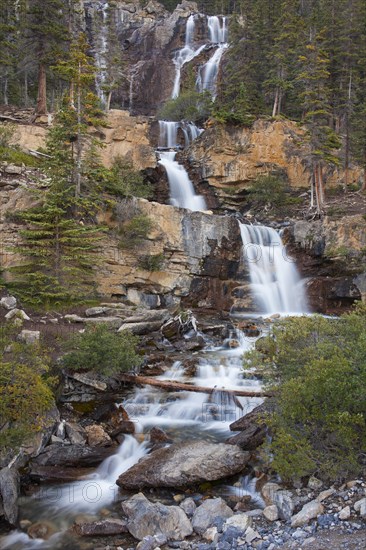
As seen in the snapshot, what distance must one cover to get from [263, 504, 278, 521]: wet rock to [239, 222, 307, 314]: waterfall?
54.3ft

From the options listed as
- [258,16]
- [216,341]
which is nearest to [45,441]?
[216,341]

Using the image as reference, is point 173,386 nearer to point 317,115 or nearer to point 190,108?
point 317,115

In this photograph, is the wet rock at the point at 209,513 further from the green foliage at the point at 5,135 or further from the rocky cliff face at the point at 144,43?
the rocky cliff face at the point at 144,43

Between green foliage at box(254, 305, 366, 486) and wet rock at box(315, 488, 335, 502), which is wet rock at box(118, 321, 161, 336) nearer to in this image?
green foliage at box(254, 305, 366, 486)

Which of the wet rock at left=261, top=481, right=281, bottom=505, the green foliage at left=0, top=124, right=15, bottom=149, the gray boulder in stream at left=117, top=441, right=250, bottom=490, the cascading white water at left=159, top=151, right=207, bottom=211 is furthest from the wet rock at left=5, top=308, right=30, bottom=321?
the cascading white water at left=159, top=151, right=207, bottom=211

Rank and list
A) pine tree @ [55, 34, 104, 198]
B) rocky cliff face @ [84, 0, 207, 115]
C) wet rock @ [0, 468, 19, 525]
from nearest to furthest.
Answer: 1. wet rock @ [0, 468, 19, 525]
2. pine tree @ [55, 34, 104, 198]
3. rocky cliff face @ [84, 0, 207, 115]

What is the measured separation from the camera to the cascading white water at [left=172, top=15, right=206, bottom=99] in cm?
5153

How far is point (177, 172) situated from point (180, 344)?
17.3 meters

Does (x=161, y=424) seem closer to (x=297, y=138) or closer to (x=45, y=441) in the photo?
(x=45, y=441)

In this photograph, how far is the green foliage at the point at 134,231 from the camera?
23047 millimetres

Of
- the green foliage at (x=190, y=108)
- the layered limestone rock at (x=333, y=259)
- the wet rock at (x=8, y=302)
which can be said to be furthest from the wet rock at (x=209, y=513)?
the green foliage at (x=190, y=108)

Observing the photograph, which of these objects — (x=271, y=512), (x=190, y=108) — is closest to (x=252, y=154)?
(x=190, y=108)

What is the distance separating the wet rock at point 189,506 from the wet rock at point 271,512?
1.43m

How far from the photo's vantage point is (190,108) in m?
39.6
